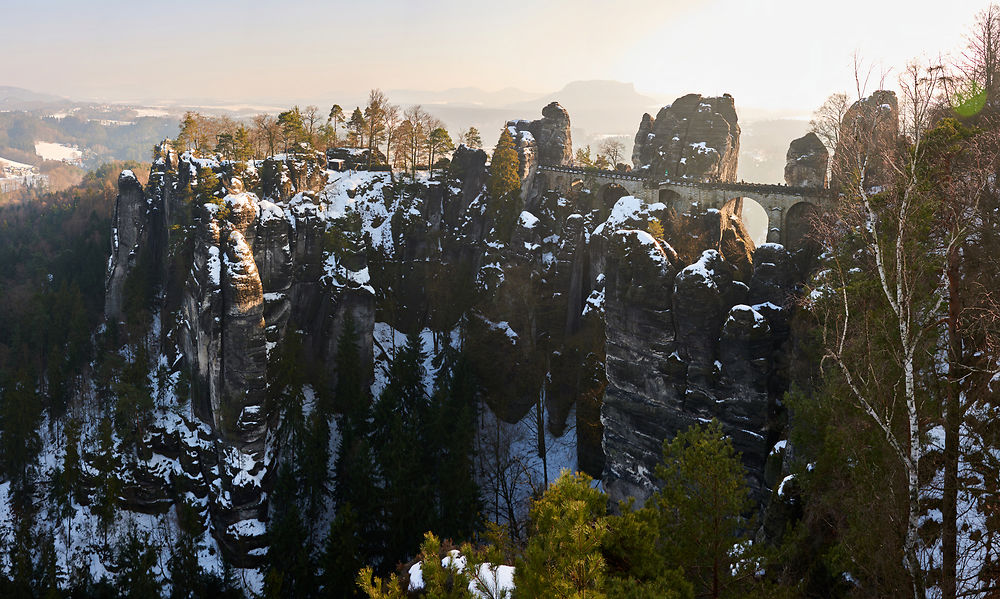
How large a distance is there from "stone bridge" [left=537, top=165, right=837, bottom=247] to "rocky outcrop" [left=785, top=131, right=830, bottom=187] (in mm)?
1693

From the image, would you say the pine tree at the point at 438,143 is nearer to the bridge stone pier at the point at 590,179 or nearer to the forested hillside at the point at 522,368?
the forested hillside at the point at 522,368

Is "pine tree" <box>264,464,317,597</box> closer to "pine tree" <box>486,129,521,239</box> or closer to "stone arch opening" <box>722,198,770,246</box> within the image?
"pine tree" <box>486,129,521,239</box>

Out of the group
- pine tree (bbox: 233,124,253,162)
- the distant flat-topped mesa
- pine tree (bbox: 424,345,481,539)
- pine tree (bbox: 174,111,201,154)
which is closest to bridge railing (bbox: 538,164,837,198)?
the distant flat-topped mesa

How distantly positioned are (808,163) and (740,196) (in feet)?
16.0

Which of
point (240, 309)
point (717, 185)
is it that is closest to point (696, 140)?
point (717, 185)

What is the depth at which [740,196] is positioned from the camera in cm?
4069

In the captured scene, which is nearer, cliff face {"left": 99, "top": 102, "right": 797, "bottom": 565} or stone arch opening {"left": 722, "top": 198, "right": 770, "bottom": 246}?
cliff face {"left": 99, "top": 102, "right": 797, "bottom": 565}

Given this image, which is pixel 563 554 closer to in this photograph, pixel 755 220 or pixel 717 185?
pixel 717 185

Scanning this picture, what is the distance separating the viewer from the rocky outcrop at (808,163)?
38750 mm

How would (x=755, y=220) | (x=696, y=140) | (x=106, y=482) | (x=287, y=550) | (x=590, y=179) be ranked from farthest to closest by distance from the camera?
(x=755, y=220)
(x=590, y=179)
(x=696, y=140)
(x=106, y=482)
(x=287, y=550)

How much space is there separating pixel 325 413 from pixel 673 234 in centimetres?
3052

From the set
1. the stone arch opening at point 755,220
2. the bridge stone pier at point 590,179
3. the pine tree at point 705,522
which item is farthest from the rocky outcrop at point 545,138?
the stone arch opening at point 755,220

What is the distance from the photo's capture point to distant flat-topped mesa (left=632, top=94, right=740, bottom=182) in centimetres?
4319

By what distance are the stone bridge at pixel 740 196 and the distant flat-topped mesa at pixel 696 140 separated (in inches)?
46.3
